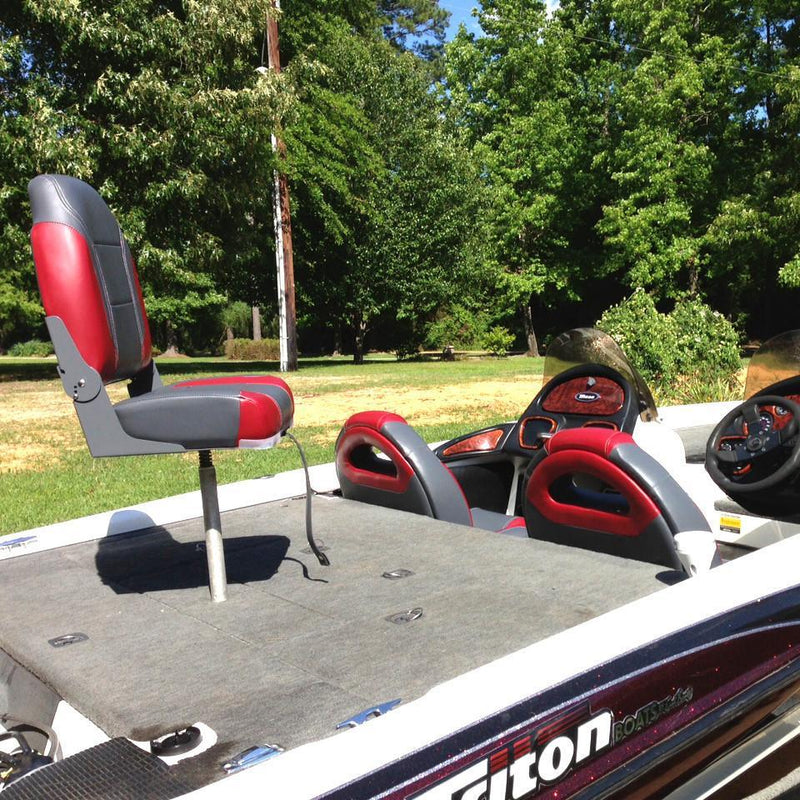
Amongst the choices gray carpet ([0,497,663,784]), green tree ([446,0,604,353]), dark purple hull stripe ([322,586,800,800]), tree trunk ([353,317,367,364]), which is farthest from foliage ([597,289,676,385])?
green tree ([446,0,604,353])

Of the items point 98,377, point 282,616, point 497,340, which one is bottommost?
point 497,340

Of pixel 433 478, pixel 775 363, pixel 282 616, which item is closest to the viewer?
pixel 282 616

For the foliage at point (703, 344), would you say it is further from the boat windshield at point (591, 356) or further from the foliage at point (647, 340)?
the boat windshield at point (591, 356)

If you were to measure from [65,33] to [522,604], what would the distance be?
704 inches

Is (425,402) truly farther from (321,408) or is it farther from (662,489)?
(662,489)

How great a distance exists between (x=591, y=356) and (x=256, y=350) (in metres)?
30.6

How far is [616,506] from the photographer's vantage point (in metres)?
2.51

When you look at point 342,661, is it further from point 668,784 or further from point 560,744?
point 668,784

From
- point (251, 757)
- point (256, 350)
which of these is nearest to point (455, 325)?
point (256, 350)

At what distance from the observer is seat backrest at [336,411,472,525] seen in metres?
2.99

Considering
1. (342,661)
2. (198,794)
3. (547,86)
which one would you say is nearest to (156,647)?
(342,661)

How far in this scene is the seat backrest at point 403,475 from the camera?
9.80 ft

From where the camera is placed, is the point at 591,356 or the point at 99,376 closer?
the point at 99,376

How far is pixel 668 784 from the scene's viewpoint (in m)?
1.77
